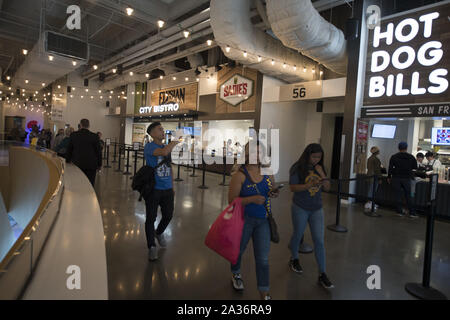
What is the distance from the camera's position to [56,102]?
788 inches

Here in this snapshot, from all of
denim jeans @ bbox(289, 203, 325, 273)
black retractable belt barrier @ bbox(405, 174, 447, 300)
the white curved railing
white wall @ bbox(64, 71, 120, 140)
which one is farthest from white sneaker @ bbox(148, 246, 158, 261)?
white wall @ bbox(64, 71, 120, 140)

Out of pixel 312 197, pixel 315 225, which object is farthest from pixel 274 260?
pixel 312 197

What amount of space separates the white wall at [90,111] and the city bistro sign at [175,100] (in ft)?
19.2

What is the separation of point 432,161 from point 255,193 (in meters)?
6.94

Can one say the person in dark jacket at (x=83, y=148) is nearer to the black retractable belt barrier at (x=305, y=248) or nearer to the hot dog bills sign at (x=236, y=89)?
the black retractable belt barrier at (x=305, y=248)

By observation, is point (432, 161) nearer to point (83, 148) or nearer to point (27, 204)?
point (83, 148)

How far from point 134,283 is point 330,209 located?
5.03 m

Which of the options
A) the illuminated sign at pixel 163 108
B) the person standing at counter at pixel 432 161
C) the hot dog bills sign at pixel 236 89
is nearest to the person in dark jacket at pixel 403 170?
the person standing at counter at pixel 432 161

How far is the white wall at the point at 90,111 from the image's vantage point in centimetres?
1880

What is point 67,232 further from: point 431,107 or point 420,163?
point 420,163

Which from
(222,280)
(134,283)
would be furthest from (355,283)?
(134,283)

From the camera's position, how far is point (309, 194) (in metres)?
2.83

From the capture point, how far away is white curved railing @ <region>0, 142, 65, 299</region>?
1.06 metres
